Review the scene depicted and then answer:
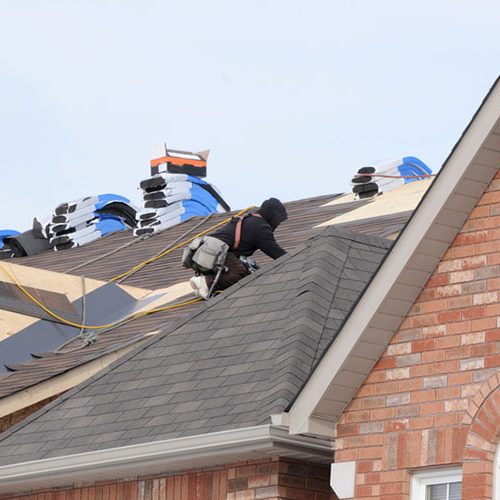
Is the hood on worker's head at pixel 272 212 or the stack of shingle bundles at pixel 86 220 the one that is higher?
the stack of shingle bundles at pixel 86 220

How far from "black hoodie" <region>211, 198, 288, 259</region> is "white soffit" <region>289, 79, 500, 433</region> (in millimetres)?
5424

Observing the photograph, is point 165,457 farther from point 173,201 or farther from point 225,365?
point 173,201

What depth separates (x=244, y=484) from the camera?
14.3 meters

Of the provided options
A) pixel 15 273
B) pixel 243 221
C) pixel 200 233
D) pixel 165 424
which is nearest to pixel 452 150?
pixel 165 424

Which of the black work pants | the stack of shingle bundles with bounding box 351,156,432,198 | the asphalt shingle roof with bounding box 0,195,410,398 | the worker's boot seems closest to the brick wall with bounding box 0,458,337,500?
the asphalt shingle roof with bounding box 0,195,410,398

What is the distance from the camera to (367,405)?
526 inches

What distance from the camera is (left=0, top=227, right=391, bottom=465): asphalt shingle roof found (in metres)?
14.9

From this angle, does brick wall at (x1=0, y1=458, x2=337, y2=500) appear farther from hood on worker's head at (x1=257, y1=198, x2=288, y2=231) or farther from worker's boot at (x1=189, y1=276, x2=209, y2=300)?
hood on worker's head at (x1=257, y1=198, x2=288, y2=231)

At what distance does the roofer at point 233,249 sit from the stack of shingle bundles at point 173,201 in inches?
317

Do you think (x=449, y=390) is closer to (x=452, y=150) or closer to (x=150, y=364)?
(x=452, y=150)

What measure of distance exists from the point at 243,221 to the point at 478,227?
621 centimetres

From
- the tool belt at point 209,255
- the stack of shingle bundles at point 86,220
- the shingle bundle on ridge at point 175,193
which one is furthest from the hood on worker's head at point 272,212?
the stack of shingle bundles at point 86,220

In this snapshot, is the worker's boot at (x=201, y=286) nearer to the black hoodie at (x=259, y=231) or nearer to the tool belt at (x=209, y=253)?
the tool belt at (x=209, y=253)

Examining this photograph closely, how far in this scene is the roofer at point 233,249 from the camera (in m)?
18.7
